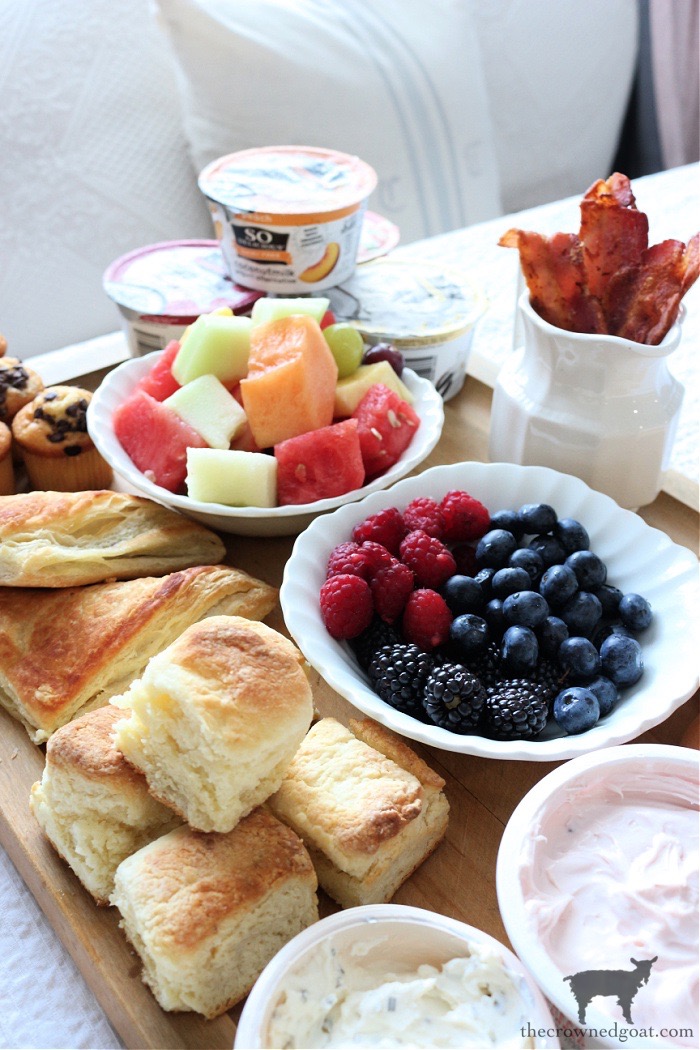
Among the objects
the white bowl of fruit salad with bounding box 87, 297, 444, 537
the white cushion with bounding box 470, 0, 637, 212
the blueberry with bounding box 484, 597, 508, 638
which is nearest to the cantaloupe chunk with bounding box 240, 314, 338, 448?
the white bowl of fruit salad with bounding box 87, 297, 444, 537

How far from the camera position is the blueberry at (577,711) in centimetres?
109

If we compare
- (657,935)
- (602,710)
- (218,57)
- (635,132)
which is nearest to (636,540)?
(602,710)

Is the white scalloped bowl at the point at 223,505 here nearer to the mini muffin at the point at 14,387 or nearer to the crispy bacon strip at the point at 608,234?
the mini muffin at the point at 14,387

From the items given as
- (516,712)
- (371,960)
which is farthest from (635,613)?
(371,960)

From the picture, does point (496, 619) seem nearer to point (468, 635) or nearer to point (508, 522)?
point (468, 635)

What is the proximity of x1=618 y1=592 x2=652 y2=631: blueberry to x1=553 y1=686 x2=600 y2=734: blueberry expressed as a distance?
0.16 m

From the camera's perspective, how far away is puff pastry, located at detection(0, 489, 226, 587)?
4.22ft

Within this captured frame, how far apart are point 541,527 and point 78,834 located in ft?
2.36

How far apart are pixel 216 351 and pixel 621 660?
790 mm

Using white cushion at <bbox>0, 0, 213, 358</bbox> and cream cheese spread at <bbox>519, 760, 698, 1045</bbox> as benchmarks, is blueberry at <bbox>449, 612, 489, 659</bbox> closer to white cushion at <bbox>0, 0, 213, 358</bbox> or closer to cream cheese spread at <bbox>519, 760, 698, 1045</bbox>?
cream cheese spread at <bbox>519, 760, 698, 1045</bbox>

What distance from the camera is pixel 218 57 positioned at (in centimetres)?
266

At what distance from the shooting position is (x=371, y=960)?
85 cm

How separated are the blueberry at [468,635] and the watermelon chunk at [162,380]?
68 cm

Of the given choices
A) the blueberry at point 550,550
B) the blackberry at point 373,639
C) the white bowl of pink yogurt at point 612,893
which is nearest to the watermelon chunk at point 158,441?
the blackberry at point 373,639
